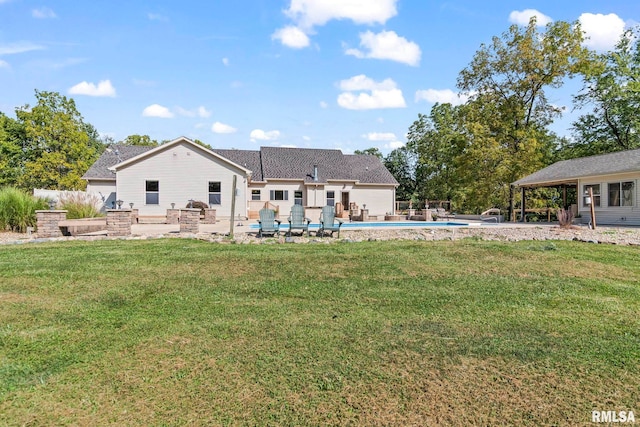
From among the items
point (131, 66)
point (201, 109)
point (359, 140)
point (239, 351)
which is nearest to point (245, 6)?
point (131, 66)

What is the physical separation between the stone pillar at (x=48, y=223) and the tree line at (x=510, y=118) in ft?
81.1

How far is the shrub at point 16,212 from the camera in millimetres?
11695

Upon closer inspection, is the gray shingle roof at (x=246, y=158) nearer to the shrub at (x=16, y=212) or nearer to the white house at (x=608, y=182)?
the shrub at (x=16, y=212)

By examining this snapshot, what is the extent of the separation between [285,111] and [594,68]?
856 inches

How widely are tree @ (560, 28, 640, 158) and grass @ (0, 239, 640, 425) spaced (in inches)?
1103

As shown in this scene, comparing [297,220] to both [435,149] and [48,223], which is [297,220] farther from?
[435,149]

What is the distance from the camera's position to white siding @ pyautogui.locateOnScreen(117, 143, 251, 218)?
70.2 feet

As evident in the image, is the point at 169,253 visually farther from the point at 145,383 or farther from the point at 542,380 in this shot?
the point at 542,380

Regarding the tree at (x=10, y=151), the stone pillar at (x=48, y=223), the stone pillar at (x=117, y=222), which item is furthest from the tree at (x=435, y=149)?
the tree at (x=10, y=151)

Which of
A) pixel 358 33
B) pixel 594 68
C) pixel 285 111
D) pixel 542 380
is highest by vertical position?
pixel 594 68

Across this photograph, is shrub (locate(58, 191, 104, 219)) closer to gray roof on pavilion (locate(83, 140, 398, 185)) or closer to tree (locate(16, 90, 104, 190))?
gray roof on pavilion (locate(83, 140, 398, 185))

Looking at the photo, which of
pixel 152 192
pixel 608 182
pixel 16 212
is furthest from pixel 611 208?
pixel 16 212

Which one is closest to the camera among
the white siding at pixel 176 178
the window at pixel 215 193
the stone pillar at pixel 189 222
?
the stone pillar at pixel 189 222

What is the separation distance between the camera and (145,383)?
274 cm
